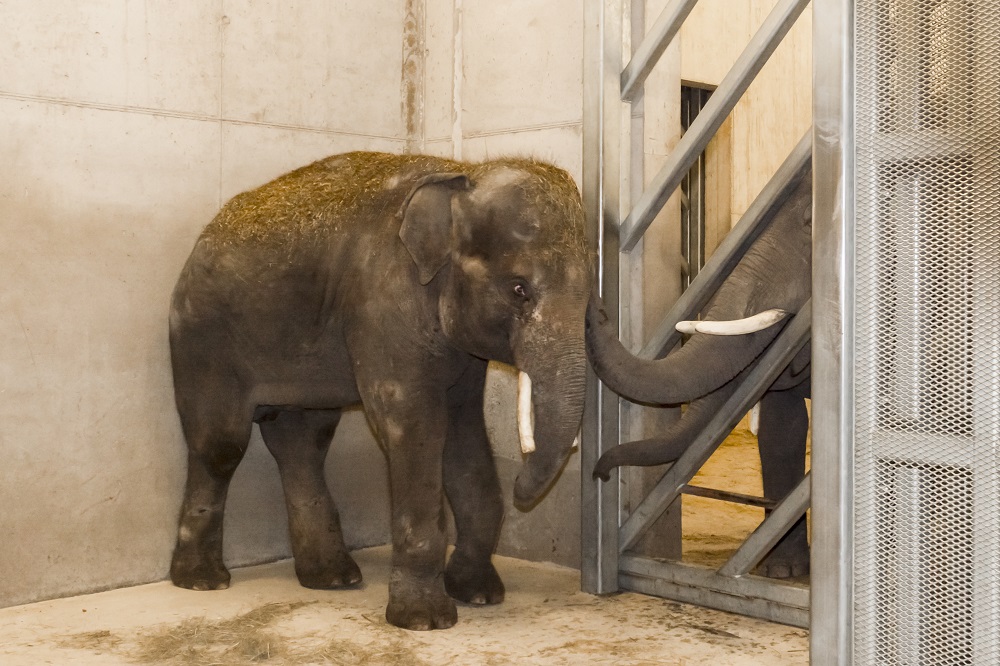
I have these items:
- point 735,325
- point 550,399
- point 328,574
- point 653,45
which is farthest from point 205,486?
point 653,45

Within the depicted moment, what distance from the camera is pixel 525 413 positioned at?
14.3 feet

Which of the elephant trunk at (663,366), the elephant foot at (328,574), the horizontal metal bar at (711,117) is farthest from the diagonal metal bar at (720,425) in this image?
the elephant foot at (328,574)

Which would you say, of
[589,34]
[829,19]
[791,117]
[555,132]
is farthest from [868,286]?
[791,117]

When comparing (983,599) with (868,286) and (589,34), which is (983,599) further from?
(589,34)

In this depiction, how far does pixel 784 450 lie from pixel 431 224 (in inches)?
80.9

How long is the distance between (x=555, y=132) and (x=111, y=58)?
2010 millimetres

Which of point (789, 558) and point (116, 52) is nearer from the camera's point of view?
point (116, 52)

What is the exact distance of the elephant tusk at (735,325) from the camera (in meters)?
4.63

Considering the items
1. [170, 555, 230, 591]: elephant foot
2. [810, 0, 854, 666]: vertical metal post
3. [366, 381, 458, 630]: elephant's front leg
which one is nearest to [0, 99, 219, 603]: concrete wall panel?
[170, 555, 230, 591]: elephant foot

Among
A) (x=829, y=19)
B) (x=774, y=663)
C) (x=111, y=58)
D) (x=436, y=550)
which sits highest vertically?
(x=111, y=58)

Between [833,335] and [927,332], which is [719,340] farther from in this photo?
[927,332]

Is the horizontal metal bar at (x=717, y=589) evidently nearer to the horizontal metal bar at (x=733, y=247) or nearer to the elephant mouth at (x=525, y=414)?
the horizontal metal bar at (x=733, y=247)

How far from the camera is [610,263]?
5301 mm

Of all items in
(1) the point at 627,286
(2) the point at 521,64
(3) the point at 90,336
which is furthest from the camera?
(2) the point at 521,64
